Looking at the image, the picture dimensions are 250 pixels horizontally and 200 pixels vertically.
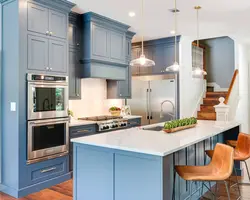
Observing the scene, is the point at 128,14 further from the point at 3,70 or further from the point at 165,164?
the point at 165,164

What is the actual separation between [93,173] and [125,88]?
133 inches

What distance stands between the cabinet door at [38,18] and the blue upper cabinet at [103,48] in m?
0.97

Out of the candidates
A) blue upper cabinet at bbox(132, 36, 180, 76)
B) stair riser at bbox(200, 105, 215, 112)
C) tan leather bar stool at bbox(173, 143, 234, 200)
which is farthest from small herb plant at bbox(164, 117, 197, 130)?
stair riser at bbox(200, 105, 215, 112)

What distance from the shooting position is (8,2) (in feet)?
11.3

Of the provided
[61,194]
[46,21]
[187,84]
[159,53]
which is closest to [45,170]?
[61,194]

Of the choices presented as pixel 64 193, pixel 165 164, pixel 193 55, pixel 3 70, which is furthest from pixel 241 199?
pixel 193 55

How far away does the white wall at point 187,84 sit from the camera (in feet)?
19.7

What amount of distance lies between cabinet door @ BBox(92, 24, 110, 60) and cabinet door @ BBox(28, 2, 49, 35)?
3.51 feet

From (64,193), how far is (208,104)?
5276 mm

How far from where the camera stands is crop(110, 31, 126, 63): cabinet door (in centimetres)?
498

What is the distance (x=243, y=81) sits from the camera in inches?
272

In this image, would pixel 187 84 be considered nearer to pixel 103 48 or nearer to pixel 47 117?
pixel 103 48

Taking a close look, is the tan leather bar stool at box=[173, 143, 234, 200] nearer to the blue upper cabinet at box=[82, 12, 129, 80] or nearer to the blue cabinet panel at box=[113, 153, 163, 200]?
the blue cabinet panel at box=[113, 153, 163, 200]

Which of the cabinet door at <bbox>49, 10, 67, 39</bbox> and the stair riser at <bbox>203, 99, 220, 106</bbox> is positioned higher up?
the cabinet door at <bbox>49, 10, 67, 39</bbox>
